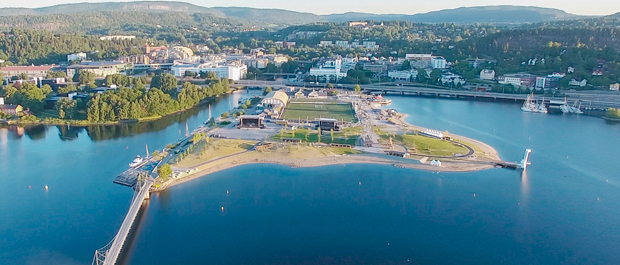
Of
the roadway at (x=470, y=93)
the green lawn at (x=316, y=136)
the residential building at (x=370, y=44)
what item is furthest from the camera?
Result: the residential building at (x=370, y=44)

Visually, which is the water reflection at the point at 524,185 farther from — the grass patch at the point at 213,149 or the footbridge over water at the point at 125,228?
the footbridge over water at the point at 125,228

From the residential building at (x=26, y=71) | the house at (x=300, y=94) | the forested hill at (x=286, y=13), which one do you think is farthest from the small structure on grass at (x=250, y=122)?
the forested hill at (x=286, y=13)

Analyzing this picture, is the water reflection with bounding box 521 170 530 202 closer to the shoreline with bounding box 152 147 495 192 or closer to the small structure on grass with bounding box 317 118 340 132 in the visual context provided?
the shoreline with bounding box 152 147 495 192

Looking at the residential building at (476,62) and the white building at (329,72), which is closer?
the white building at (329,72)

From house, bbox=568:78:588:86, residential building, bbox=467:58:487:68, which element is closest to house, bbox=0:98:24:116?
residential building, bbox=467:58:487:68

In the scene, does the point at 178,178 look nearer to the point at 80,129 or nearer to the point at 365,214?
the point at 365,214

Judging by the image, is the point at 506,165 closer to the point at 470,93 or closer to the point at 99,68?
the point at 470,93
